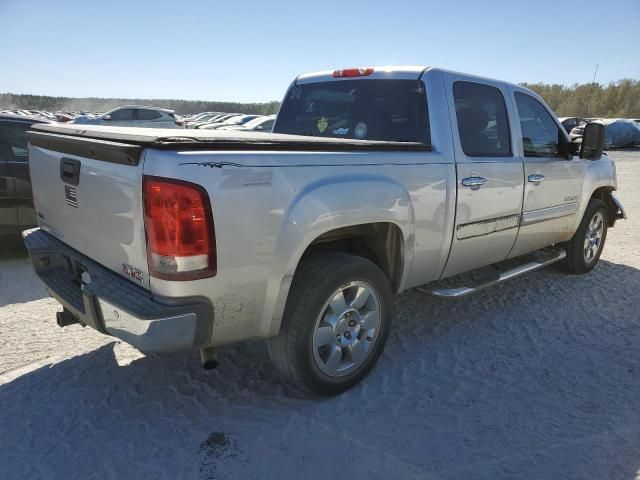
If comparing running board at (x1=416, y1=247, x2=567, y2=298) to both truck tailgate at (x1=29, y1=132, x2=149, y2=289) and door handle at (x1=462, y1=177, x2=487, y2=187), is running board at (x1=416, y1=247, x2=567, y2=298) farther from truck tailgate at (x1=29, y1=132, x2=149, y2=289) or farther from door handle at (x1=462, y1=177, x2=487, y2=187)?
truck tailgate at (x1=29, y1=132, x2=149, y2=289)

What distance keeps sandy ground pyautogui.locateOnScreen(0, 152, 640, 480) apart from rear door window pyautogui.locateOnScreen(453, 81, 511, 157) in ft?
4.69

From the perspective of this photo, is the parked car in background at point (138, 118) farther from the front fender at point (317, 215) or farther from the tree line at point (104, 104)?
the tree line at point (104, 104)

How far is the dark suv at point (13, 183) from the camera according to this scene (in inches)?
196

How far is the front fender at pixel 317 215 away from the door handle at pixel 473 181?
Answer: 0.72 meters

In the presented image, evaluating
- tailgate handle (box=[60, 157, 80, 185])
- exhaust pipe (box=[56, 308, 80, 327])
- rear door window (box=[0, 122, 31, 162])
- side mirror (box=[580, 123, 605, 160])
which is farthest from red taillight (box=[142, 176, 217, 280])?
rear door window (box=[0, 122, 31, 162])

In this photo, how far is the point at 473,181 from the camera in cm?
328

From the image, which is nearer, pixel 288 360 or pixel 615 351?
pixel 288 360

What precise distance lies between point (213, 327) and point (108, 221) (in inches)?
28.4

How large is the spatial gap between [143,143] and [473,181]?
7.25 ft

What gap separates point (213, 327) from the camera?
221 centimetres

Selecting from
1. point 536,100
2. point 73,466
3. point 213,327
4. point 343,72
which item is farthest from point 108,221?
point 536,100

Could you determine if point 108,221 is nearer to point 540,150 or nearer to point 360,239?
point 360,239

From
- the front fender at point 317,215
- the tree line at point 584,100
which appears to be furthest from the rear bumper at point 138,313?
the tree line at point 584,100

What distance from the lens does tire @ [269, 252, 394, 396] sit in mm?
2520
